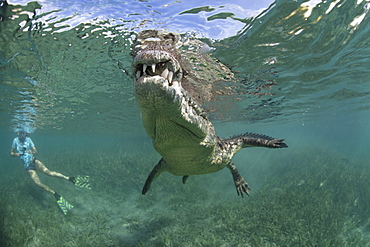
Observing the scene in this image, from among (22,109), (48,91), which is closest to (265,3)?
(48,91)

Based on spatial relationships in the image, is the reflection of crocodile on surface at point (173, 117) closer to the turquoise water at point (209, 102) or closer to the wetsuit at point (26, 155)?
the turquoise water at point (209, 102)

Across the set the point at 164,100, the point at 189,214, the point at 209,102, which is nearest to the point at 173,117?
the point at 164,100

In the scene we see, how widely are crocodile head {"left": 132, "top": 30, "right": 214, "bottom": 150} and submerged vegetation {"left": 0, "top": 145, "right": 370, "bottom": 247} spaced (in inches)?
268

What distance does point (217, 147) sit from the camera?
4.79m

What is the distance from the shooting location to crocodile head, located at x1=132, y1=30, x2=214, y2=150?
2104 millimetres

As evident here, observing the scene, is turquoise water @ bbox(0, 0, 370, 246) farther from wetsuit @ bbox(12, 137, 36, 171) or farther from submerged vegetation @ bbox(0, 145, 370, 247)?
wetsuit @ bbox(12, 137, 36, 171)

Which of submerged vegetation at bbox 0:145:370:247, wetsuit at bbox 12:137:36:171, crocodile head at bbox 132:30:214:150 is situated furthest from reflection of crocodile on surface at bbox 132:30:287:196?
wetsuit at bbox 12:137:36:171

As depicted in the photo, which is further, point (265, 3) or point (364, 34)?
point (364, 34)

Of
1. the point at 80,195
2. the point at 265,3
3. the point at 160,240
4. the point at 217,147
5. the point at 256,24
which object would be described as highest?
the point at 265,3

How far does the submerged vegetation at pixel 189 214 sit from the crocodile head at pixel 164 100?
6.80 metres

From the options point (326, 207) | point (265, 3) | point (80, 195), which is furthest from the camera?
point (80, 195)

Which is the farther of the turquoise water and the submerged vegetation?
the submerged vegetation

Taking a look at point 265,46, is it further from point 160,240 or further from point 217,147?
point 160,240

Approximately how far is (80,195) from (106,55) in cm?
1228
